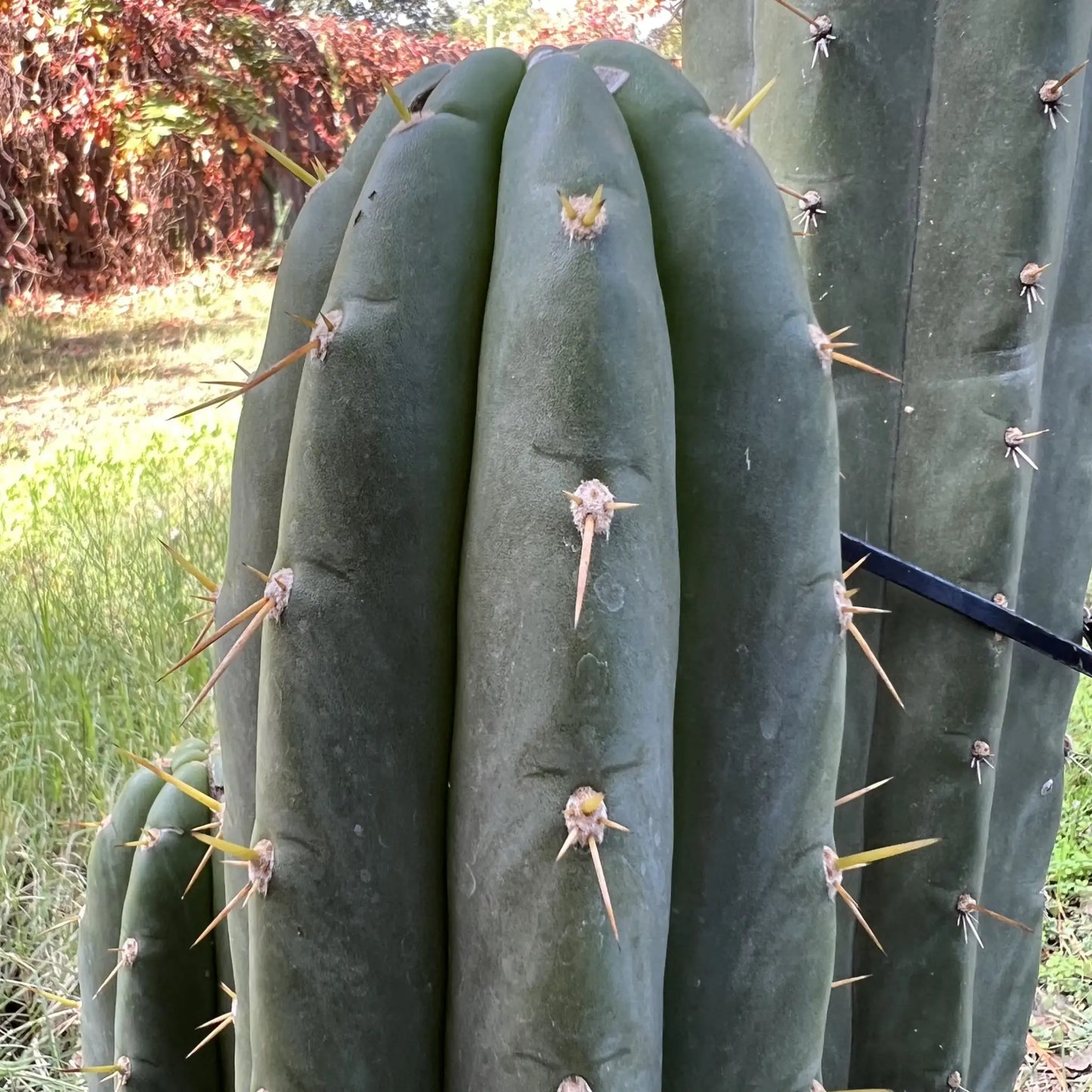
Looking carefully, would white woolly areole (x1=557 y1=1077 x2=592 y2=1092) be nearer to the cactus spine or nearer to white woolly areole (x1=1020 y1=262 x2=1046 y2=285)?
the cactus spine

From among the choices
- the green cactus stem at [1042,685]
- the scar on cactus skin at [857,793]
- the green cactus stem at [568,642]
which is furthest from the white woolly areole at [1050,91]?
the scar on cactus skin at [857,793]

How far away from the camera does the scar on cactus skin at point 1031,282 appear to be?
98 cm

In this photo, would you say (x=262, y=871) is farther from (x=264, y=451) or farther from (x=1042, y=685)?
(x=1042, y=685)

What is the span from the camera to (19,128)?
3072 mm

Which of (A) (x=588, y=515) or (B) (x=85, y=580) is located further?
(B) (x=85, y=580)

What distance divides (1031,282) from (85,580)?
95.2 inches

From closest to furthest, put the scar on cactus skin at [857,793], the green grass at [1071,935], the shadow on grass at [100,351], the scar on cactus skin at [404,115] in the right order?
1. the scar on cactus skin at [404,115]
2. the scar on cactus skin at [857,793]
3. the green grass at [1071,935]
4. the shadow on grass at [100,351]

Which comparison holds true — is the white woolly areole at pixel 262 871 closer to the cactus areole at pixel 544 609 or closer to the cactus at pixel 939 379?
the cactus areole at pixel 544 609

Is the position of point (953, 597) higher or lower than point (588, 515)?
lower

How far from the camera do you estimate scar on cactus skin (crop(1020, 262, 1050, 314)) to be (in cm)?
98

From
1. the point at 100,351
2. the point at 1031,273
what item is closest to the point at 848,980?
the point at 1031,273

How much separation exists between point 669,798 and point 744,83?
3.20ft

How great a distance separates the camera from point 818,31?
3.23 ft

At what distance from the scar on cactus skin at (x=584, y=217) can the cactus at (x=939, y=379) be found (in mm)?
425
